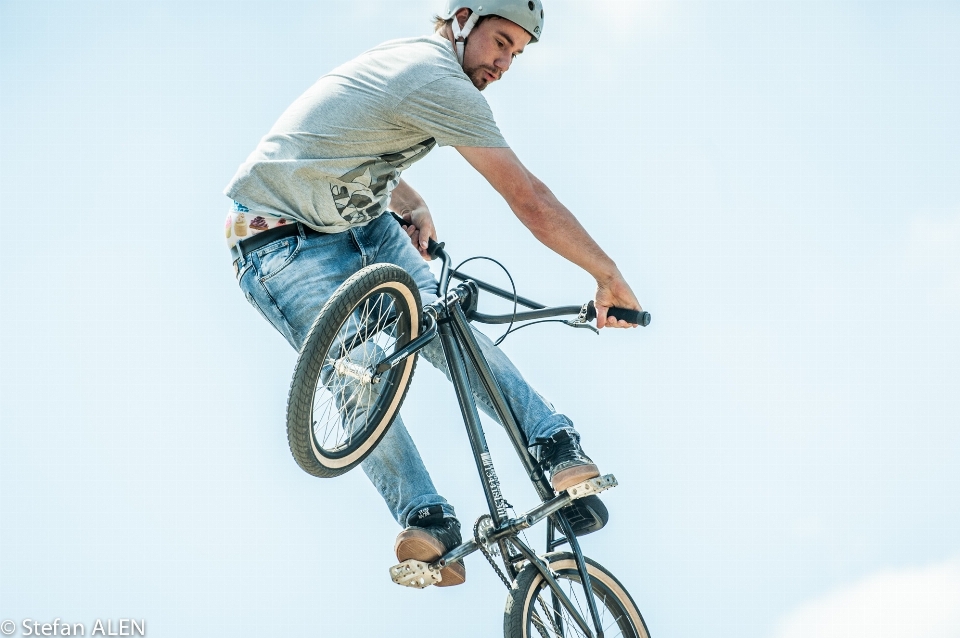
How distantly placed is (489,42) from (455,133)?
0.67 m

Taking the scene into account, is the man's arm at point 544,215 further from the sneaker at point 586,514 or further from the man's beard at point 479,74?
the sneaker at point 586,514

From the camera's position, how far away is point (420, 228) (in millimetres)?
6074

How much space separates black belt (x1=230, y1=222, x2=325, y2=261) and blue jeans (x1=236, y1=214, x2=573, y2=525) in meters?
0.02

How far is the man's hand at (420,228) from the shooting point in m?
5.94

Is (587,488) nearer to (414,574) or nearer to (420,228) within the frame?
(414,574)

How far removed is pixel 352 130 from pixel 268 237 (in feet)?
1.95

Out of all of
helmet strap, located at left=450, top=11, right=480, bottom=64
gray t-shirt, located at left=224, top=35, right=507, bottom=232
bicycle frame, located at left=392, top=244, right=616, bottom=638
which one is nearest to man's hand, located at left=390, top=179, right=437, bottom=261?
bicycle frame, located at left=392, top=244, right=616, bottom=638

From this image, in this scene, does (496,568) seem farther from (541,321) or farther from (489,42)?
(489,42)

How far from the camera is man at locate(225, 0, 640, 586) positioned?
5.21m

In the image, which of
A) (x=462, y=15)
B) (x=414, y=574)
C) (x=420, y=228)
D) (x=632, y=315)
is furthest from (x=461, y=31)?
(x=414, y=574)

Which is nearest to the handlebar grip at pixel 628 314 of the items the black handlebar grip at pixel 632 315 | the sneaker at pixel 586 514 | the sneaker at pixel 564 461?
the black handlebar grip at pixel 632 315

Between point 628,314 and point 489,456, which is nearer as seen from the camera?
point 489,456

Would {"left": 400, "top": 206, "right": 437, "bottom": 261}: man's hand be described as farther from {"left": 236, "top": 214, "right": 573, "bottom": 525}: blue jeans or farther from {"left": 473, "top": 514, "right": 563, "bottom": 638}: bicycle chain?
{"left": 473, "top": 514, "right": 563, "bottom": 638}: bicycle chain

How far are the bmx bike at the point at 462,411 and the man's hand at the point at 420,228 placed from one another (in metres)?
0.38
